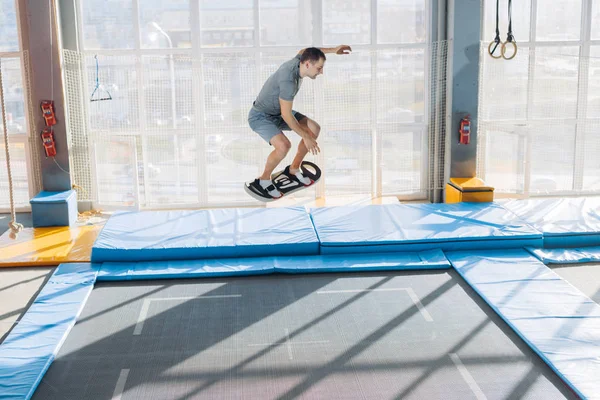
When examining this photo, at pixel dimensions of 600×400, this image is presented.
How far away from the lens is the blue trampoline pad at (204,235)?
8.07 meters

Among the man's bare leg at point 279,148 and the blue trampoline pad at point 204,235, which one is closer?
the man's bare leg at point 279,148

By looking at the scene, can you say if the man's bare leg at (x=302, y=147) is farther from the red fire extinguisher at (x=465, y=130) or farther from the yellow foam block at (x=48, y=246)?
the red fire extinguisher at (x=465, y=130)

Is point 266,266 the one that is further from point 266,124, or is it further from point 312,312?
point 266,124

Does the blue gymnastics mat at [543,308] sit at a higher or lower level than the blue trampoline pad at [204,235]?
lower

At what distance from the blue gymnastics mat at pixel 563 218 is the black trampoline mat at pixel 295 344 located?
5.99ft

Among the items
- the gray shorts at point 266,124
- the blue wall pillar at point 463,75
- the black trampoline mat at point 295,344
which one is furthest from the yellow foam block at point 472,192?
the gray shorts at point 266,124

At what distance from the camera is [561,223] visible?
8875 millimetres

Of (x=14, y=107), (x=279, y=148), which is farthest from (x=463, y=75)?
(x=14, y=107)

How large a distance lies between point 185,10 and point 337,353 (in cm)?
627

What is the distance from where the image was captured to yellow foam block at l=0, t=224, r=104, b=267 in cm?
809

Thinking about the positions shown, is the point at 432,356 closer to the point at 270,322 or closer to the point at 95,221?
the point at 270,322

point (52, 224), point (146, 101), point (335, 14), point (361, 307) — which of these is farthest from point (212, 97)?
point (361, 307)

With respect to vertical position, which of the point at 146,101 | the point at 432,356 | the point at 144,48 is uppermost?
the point at 144,48

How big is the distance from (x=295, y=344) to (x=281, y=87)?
2.22 m
